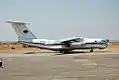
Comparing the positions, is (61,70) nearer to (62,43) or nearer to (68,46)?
(62,43)

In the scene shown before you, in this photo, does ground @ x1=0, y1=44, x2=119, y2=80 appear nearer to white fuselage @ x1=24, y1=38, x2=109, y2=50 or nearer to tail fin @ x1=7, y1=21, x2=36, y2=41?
white fuselage @ x1=24, y1=38, x2=109, y2=50

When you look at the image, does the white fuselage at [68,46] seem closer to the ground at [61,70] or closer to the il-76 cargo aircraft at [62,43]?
the il-76 cargo aircraft at [62,43]

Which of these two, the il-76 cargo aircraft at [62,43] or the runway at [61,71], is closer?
the runway at [61,71]

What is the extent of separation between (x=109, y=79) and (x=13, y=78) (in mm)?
5715

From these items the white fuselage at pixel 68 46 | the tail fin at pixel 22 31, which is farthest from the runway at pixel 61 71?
the tail fin at pixel 22 31

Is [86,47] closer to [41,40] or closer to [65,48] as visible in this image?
[65,48]

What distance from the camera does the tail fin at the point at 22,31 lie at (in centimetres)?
5940

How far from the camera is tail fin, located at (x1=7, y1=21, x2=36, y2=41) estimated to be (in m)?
59.4

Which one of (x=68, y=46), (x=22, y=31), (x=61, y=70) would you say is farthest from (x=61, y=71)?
(x=22, y=31)

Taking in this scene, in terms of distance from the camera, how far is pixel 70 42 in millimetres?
57938

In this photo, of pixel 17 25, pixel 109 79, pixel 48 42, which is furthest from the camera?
pixel 17 25

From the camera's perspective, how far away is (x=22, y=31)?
200 feet

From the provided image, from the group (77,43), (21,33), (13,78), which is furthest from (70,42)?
(13,78)

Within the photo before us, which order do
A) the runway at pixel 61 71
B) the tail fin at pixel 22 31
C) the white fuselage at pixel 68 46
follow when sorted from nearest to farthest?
the runway at pixel 61 71, the white fuselage at pixel 68 46, the tail fin at pixel 22 31
